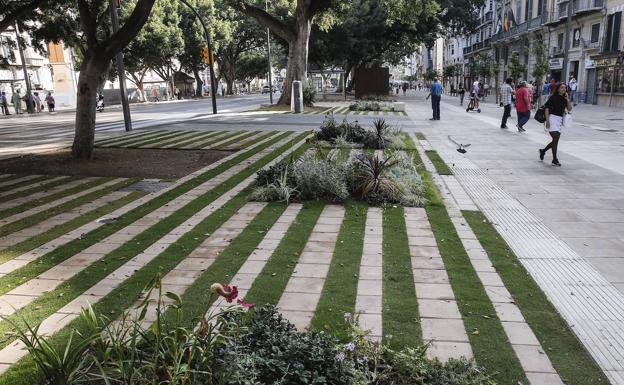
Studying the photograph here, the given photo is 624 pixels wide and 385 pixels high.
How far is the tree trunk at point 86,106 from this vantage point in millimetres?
10164

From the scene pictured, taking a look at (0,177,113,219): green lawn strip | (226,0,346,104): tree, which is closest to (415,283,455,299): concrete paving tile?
(0,177,113,219): green lawn strip

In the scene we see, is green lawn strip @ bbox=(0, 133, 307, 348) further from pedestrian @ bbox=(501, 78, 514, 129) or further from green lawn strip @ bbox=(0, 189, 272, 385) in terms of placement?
pedestrian @ bbox=(501, 78, 514, 129)

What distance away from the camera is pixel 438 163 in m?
10.5

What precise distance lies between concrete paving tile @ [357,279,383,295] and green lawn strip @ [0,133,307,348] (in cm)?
229

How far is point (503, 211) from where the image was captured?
270 inches

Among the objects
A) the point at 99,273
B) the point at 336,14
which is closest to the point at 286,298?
the point at 99,273

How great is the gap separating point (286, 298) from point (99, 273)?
1.90 meters

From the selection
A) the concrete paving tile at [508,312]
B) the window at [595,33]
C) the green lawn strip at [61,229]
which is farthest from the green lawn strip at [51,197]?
the window at [595,33]

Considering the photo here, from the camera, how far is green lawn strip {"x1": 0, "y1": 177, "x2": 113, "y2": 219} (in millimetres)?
6941

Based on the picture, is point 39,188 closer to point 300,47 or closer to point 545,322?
point 545,322

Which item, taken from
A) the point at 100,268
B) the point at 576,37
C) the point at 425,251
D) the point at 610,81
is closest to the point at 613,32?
the point at 610,81

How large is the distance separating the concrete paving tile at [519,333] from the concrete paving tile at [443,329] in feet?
1.05

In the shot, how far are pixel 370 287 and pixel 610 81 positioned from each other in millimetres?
31674

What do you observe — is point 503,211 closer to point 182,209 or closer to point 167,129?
point 182,209
